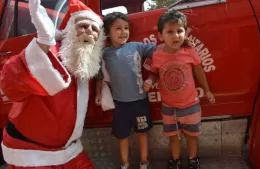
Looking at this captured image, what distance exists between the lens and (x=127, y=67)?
7.34 feet

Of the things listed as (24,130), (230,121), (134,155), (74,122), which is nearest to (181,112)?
(230,121)

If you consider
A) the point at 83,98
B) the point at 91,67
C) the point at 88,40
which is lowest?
the point at 83,98

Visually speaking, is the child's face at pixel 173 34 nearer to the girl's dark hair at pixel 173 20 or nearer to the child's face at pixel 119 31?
the girl's dark hair at pixel 173 20

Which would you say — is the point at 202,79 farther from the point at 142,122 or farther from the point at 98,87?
the point at 98,87

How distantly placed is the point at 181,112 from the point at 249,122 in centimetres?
47

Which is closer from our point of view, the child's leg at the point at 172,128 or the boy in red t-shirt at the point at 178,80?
the boy in red t-shirt at the point at 178,80

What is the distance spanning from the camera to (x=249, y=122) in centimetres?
229

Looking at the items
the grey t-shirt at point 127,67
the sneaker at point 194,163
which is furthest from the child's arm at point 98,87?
the sneaker at point 194,163

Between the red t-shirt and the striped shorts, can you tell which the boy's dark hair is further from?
the striped shorts

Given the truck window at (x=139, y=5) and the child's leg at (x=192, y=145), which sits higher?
the truck window at (x=139, y=5)

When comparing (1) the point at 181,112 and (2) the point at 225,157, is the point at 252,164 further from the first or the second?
(1) the point at 181,112

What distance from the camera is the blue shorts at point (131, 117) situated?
2309 millimetres

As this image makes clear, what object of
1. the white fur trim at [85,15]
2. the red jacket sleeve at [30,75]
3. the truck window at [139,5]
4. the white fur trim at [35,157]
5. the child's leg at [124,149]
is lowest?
the child's leg at [124,149]

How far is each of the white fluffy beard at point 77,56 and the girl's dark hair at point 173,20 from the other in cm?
43
